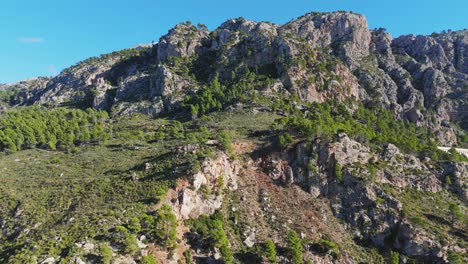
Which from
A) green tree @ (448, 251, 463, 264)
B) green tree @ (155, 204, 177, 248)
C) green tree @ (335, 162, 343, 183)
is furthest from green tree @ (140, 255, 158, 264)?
green tree @ (448, 251, 463, 264)

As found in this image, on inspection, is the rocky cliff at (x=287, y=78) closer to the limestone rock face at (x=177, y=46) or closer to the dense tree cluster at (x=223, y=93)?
the limestone rock face at (x=177, y=46)

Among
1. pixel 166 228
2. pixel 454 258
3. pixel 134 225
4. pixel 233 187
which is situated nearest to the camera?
pixel 134 225

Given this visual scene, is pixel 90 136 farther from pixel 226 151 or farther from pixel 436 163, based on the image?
pixel 436 163

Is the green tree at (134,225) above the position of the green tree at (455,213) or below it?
below

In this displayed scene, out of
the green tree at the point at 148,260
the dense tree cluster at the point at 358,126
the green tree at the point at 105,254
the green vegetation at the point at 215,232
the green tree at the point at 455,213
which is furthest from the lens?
the dense tree cluster at the point at 358,126

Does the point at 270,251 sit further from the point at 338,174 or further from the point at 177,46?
the point at 177,46

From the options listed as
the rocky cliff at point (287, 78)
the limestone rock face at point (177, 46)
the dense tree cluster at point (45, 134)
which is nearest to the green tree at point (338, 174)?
the rocky cliff at point (287, 78)

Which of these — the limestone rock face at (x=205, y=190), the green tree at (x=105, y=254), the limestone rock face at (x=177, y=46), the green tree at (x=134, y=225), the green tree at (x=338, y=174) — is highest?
the limestone rock face at (x=177, y=46)

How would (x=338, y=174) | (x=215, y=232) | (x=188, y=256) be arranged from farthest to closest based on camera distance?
(x=338, y=174), (x=215, y=232), (x=188, y=256)

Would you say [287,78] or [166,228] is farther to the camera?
[287,78]

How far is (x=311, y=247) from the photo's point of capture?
6712 cm

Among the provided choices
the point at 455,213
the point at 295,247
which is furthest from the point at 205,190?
the point at 455,213

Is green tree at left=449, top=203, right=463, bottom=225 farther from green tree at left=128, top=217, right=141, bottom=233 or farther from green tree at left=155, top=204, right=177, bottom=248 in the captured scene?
green tree at left=128, top=217, right=141, bottom=233

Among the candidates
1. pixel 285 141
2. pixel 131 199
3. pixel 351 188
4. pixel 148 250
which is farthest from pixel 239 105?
pixel 148 250
